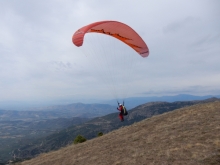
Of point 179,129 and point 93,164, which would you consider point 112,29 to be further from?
point 93,164

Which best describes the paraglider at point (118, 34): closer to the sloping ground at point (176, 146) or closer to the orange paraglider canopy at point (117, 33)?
the orange paraglider canopy at point (117, 33)

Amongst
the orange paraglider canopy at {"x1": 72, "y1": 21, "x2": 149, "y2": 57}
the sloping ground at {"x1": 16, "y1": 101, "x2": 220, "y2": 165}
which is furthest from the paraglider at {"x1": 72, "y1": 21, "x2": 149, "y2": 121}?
the sloping ground at {"x1": 16, "y1": 101, "x2": 220, "y2": 165}

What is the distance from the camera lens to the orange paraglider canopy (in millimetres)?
20922

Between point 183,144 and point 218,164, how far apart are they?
162 inches

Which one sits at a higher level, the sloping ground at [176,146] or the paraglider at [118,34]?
the paraglider at [118,34]

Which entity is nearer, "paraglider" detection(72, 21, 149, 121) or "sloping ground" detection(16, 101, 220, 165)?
"sloping ground" detection(16, 101, 220, 165)

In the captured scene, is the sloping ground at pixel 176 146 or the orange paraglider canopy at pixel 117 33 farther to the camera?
the orange paraglider canopy at pixel 117 33

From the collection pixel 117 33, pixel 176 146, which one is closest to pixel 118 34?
pixel 117 33

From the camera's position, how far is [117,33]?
25.9m

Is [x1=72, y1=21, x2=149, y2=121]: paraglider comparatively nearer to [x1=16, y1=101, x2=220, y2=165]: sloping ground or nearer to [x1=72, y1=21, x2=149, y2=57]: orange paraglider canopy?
[x1=72, y1=21, x2=149, y2=57]: orange paraglider canopy

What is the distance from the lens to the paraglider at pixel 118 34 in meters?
20.9

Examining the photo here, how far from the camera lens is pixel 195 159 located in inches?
513

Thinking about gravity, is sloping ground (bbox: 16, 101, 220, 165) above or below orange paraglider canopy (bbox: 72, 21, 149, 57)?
below

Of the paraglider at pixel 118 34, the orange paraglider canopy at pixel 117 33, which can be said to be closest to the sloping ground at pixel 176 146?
the paraglider at pixel 118 34
